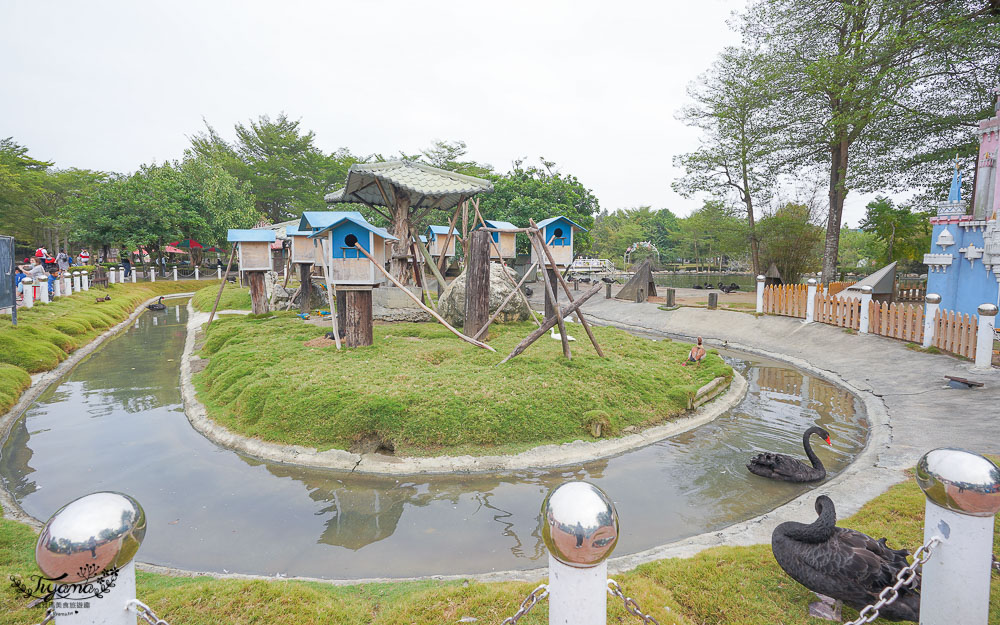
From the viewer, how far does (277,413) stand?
775 cm

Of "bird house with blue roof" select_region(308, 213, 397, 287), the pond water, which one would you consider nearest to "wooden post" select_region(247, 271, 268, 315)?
"bird house with blue roof" select_region(308, 213, 397, 287)

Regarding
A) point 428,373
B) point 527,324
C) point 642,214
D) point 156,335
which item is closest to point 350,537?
point 428,373

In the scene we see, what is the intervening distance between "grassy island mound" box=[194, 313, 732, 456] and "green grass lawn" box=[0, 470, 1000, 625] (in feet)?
10.5

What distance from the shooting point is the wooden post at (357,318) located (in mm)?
10992

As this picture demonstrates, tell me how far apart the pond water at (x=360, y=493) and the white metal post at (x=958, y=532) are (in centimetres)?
276

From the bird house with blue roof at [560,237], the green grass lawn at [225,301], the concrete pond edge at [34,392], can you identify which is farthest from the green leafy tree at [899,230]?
the concrete pond edge at [34,392]

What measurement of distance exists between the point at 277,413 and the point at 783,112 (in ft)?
73.0

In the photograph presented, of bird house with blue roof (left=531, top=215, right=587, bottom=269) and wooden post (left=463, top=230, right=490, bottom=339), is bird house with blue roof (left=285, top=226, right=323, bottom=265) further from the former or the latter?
bird house with blue roof (left=531, top=215, right=587, bottom=269)

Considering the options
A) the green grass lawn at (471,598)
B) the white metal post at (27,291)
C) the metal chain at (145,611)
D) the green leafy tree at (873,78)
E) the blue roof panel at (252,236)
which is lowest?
the green grass lawn at (471,598)

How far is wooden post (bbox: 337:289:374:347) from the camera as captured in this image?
11.0 meters

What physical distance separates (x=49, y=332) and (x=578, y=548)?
664 inches

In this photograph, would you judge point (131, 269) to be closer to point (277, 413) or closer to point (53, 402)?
point (53, 402)

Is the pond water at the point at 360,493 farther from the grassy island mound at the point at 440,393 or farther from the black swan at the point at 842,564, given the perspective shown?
the black swan at the point at 842,564

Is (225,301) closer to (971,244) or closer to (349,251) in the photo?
(349,251)
